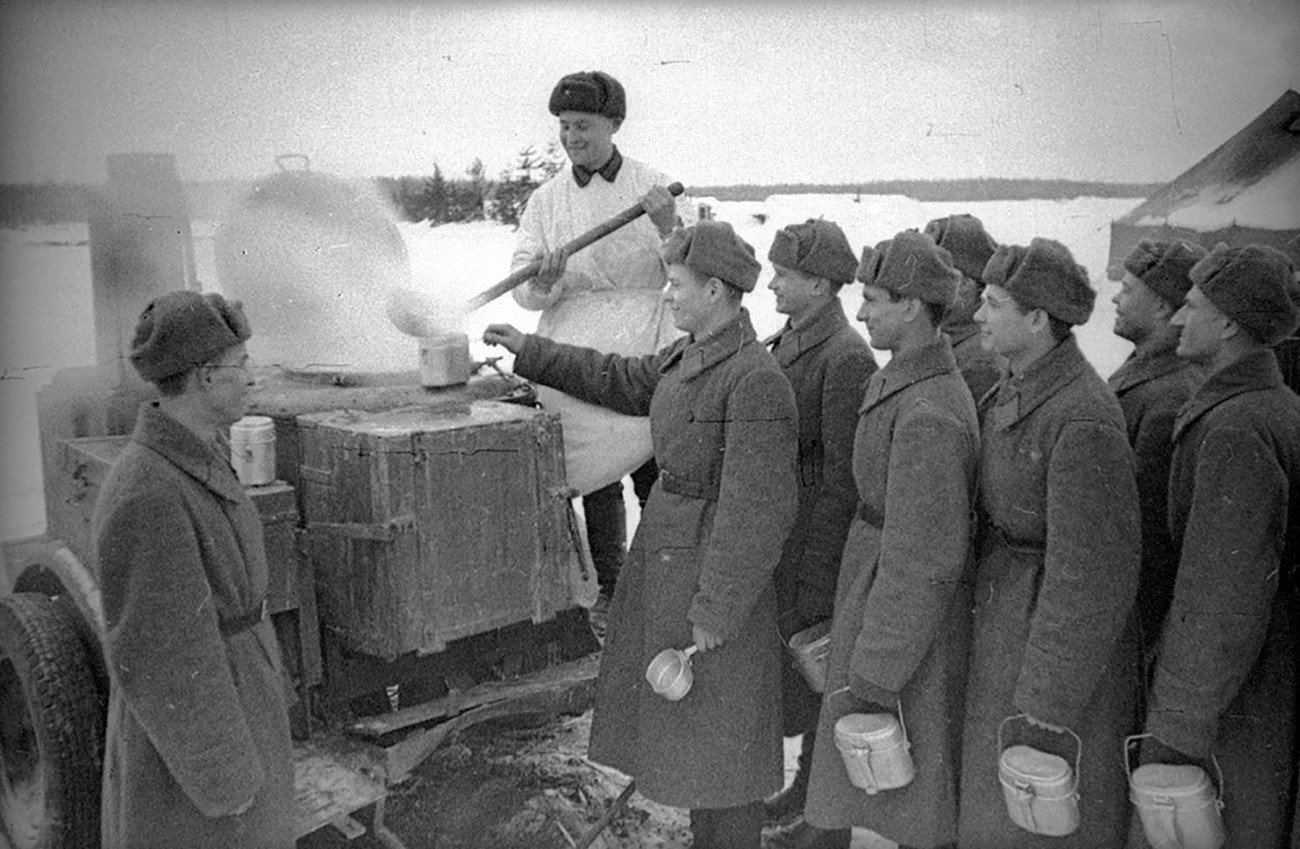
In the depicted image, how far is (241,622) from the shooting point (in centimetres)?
229

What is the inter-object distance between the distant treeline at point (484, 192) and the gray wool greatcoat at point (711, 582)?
3.65ft

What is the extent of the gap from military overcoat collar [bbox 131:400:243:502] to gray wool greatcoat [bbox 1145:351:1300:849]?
2228mm

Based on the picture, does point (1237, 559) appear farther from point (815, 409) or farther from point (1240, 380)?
point (815, 409)

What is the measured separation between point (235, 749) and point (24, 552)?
1.84 metres

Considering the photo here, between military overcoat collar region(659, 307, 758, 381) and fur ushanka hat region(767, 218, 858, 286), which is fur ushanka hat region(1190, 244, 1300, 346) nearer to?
fur ushanka hat region(767, 218, 858, 286)

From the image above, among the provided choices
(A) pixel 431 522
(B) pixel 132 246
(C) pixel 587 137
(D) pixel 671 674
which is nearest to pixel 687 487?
(D) pixel 671 674

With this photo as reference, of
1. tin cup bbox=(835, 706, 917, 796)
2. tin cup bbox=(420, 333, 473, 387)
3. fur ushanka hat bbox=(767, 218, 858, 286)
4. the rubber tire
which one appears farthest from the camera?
tin cup bbox=(420, 333, 473, 387)

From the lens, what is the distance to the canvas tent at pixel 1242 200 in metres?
3.27

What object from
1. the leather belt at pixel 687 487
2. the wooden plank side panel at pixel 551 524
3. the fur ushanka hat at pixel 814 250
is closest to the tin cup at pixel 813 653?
the leather belt at pixel 687 487

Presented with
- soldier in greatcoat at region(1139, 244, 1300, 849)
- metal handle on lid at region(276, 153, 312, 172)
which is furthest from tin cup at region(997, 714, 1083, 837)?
metal handle on lid at region(276, 153, 312, 172)

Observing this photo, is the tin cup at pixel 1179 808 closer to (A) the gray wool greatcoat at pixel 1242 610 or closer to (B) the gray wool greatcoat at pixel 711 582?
(A) the gray wool greatcoat at pixel 1242 610

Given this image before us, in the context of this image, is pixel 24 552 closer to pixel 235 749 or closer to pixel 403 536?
pixel 403 536

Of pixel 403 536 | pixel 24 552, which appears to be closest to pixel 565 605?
pixel 403 536

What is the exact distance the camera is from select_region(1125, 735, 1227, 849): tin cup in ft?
7.44
